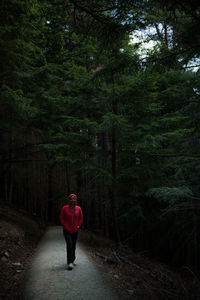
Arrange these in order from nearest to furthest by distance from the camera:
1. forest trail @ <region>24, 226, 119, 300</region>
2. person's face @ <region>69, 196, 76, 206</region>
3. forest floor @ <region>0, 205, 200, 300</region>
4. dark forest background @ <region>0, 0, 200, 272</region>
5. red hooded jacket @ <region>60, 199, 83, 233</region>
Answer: forest trail @ <region>24, 226, 119, 300</region> → dark forest background @ <region>0, 0, 200, 272</region> → forest floor @ <region>0, 205, 200, 300</region> → red hooded jacket @ <region>60, 199, 83, 233</region> → person's face @ <region>69, 196, 76, 206</region>

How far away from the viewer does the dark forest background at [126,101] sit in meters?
3.70

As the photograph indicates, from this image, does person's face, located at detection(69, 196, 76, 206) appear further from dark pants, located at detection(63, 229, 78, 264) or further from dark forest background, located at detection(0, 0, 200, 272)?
dark forest background, located at detection(0, 0, 200, 272)

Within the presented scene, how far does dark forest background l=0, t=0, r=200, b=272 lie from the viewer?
3701mm

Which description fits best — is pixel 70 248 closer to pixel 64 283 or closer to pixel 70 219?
pixel 70 219

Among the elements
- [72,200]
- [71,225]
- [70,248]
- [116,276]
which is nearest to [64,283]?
[70,248]

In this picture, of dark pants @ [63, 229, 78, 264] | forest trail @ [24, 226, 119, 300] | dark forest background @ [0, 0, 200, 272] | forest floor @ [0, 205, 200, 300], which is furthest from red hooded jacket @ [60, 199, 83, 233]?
dark forest background @ [0, 0, 200, 272]

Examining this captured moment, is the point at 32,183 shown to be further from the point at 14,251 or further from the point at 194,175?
the point at 194,175

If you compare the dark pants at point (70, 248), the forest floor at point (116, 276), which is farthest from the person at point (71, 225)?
the forest floor at point (116, 276)

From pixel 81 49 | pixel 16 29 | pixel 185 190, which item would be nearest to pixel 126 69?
pixel 16 29

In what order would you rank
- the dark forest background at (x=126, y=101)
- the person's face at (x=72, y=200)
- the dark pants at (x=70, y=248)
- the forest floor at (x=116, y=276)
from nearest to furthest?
the dark forest background at (x=126, y=101), the forest floor at (x=116, y=276), the dark pants at (x=70, y=248), the person's face at (x=72, y=200)

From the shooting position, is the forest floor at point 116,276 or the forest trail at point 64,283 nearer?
the forest trail at point 64,283

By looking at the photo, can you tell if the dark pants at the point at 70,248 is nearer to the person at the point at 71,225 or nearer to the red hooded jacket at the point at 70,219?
the person at the point at 71,225

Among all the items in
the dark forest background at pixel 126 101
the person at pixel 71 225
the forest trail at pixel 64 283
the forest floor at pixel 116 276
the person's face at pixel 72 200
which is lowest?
the forest floor at pixel 116 276

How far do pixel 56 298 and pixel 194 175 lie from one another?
21.3ft
